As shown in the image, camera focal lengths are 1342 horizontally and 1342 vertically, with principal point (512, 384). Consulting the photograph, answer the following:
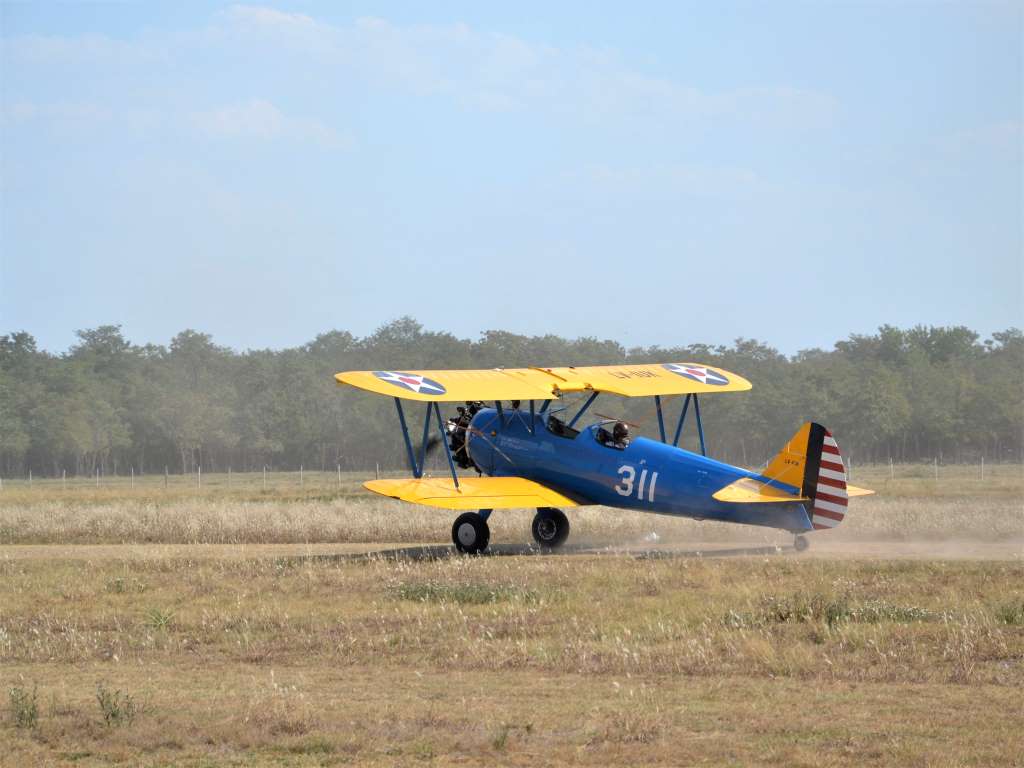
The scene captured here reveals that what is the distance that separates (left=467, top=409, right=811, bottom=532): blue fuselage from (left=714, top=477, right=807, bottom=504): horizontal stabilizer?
12cm

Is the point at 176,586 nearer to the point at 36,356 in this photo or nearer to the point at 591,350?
the point at 591,350

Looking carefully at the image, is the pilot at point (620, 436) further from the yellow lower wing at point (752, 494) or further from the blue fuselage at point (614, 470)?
the yellow lower wing at point (752, 494)

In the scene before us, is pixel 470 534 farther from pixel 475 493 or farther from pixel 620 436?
pixel 620 436

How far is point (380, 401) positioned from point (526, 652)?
62.4 m

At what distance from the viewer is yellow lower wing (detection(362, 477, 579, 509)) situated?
20516 mm

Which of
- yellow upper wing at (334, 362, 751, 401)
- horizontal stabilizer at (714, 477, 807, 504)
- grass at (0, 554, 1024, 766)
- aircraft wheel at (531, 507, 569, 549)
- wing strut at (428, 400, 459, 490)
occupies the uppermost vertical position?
yellow upper wing at (334, 362, 751, 401)

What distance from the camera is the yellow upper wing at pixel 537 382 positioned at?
20.8 m

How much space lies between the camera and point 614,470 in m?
21.3

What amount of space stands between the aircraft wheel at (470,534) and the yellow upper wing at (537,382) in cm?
205

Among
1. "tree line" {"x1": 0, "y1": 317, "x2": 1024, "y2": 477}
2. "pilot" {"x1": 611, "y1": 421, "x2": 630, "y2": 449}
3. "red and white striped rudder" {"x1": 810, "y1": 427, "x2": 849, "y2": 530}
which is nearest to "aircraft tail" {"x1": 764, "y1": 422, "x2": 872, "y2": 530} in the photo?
"red and white striped rudder" {"x1": 810, "y1": 427, "x2": 849, "y2": 530}

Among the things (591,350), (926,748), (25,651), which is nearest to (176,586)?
(25,651)

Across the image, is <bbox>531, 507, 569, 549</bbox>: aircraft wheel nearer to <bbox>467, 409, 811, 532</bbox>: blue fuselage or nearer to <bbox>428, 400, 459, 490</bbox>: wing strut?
<bbox>467, 409, 811, 532</bbox>: blue fuselage

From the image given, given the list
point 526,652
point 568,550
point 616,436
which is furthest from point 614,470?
point 526,652

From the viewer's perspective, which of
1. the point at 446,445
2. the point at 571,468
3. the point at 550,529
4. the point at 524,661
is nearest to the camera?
the point at 524,661
